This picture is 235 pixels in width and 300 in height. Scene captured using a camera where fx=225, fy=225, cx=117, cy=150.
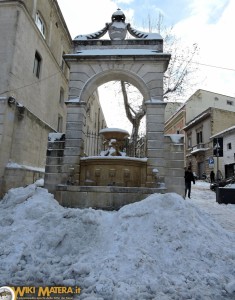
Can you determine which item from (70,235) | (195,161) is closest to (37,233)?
(70,235)

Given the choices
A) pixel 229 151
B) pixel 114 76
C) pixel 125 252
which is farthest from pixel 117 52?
pixel 229 151

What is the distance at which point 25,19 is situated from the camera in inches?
461

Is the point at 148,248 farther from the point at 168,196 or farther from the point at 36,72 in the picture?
the point at 36,72

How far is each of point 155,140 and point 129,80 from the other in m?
2.75

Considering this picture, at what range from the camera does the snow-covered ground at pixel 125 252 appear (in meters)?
3.21

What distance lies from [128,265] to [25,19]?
1284 centimetres

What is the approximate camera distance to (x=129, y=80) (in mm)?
9195

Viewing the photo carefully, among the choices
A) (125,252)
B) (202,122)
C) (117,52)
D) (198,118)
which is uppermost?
(198,118)

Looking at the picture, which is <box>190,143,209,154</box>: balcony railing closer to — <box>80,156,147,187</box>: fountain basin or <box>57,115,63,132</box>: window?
<box>57,115,63,132</box>: window

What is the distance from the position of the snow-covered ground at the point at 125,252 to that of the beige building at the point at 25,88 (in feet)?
18.9

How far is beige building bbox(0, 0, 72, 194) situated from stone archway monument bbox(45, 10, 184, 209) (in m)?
2.93

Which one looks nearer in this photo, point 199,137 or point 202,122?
point 202,122

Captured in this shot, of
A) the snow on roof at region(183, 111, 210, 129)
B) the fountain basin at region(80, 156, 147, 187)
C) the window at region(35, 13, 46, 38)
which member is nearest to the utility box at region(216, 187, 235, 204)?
the fountain basin at region(80, 156, 147, 187)

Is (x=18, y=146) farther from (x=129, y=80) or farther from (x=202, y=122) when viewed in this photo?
(x=202, y=122)
